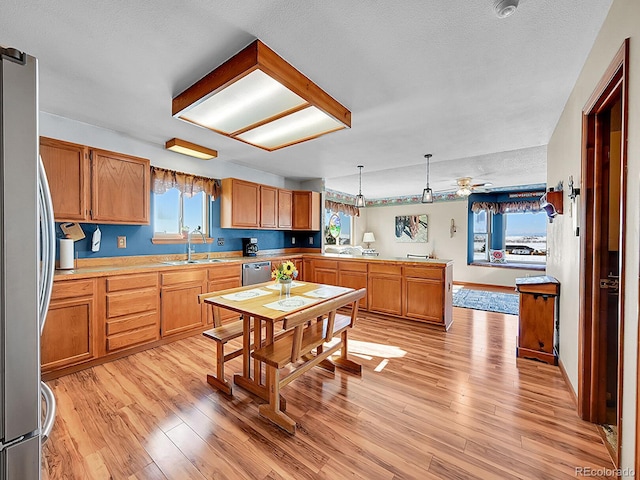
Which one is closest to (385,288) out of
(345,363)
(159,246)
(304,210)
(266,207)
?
(345,363)

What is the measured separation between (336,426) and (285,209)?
12.7ft

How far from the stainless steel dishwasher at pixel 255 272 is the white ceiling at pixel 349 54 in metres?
1.87

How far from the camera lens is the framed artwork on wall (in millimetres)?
7846

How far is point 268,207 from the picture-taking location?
483cm

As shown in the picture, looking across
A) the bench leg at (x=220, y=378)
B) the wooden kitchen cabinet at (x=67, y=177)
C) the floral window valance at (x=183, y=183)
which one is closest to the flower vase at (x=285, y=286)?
the bench leg at (x=220, y=378)

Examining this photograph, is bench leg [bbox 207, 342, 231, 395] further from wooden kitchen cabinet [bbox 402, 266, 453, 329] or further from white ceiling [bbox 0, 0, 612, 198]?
wooden kitchen cabinet [bbox 402, 266, 453, 329]

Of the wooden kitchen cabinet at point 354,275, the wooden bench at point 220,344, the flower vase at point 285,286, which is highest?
the flower vase at point 285,286

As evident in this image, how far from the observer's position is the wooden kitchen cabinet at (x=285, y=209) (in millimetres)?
5074

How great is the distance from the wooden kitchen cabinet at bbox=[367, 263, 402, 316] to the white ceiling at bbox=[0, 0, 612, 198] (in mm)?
1932

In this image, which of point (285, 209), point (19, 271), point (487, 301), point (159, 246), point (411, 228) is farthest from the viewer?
point (411, 228)

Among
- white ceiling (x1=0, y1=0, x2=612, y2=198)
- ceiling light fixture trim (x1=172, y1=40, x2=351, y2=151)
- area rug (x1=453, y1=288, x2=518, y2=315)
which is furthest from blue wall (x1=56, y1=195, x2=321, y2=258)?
area rug (x1=453, y1=288, x2=518, y2=315)

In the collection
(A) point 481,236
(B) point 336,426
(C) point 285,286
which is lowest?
(B) point 336,426

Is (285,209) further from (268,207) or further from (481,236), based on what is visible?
(481,236)

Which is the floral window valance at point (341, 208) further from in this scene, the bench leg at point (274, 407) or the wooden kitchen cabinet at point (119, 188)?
the bench leg at point (274, 407)
